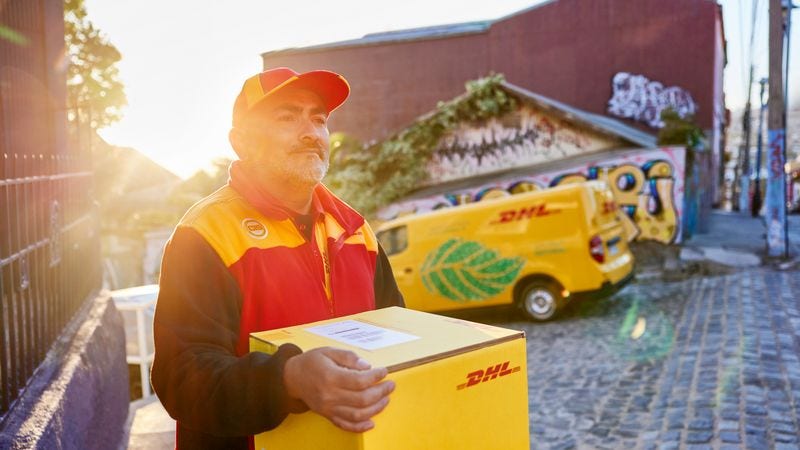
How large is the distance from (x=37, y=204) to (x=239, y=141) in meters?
2.10

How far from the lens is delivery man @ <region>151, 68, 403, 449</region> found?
157 centimetres

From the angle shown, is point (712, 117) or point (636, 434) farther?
point (712, 117)

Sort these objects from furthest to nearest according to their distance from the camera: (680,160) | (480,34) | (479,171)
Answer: (480,34) < (479,171) < (680,160)

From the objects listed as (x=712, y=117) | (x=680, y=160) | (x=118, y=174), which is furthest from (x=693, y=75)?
(x=118, y=174)

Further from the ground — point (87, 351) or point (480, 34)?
point (480, 34)

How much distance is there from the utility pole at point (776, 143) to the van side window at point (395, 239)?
8.24 meters

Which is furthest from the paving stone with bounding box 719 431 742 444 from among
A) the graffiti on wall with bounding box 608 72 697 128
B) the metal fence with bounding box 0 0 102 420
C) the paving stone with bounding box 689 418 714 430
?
the graffiti on wall with bounding box 608 72 697 128

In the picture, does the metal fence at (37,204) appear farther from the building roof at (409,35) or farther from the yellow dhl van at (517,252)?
the building roof at (409,35)

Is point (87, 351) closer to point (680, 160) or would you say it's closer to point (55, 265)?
point (55, 265)

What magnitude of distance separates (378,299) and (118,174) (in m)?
29.0

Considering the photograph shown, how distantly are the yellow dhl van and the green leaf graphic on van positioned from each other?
0.05 feet

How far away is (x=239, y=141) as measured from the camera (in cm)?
225

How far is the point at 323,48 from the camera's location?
30406 millimetres

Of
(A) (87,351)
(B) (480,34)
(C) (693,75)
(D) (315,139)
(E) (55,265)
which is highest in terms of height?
(B) (480,34)
